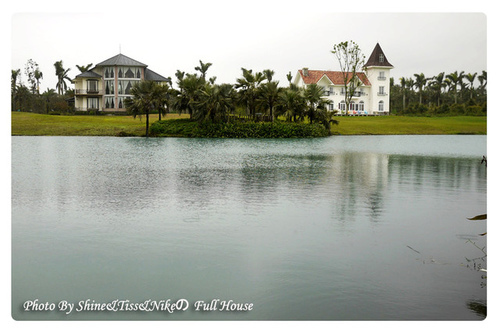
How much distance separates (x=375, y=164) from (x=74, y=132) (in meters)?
22.1

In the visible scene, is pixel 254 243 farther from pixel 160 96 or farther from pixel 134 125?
pixel 134 125

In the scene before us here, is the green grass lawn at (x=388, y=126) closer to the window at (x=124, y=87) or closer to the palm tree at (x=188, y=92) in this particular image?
the palm tree at (x=188, y=92)

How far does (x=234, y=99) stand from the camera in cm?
3734

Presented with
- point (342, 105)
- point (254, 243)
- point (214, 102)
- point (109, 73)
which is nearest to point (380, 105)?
point (342, 105)

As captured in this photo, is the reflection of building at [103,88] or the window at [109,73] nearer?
the reflection of building at [103,88]

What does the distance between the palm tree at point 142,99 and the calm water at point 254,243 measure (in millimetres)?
21772

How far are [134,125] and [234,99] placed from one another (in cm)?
756

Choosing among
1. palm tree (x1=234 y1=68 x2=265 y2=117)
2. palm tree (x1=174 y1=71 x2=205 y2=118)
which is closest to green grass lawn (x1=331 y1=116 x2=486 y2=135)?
palm tree (x1=234 y1=68 x2=265 y2=117)

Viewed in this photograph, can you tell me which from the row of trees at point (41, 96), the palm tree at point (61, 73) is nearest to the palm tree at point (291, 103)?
the row of trees at point (41, 96)

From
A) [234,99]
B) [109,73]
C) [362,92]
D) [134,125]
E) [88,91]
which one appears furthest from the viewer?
[88,91]

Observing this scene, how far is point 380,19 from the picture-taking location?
8289mm

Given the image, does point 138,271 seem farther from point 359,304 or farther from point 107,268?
point 359,304

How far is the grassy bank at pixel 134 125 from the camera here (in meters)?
28.8
